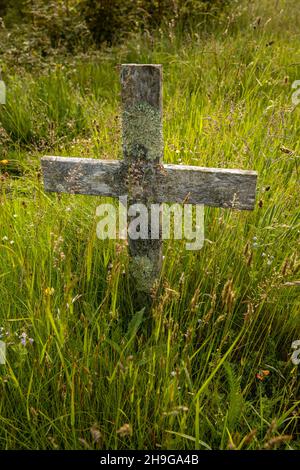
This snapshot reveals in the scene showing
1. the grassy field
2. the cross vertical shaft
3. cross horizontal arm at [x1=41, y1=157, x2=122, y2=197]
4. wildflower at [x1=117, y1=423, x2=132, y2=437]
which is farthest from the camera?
cross horizontal arm at [x1=41, y1=157, x2=122, y2=197]

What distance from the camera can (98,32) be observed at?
628cm

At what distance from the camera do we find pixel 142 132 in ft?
5.91

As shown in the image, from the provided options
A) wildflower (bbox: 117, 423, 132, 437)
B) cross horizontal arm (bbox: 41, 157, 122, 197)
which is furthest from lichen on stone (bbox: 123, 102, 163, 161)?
wildflower (bbox: 117, 423, 132, 437)

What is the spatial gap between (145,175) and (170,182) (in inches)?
4.1

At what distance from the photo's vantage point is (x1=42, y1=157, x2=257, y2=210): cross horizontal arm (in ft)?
5.77

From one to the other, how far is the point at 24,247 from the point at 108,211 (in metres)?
0.42

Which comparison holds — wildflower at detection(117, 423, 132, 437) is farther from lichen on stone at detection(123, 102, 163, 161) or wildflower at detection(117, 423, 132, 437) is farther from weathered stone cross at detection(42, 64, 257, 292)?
lichen on stone at detection(123, 102, 163, 161)

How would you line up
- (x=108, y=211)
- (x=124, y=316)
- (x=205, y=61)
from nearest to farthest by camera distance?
(x=124, y=316) < (x=108, y=211) < (x=205, y=61)

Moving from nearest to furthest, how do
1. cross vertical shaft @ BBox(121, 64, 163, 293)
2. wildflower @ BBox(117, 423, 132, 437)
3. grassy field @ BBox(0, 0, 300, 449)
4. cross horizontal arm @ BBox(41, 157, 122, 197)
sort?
wildflower @ BBox(117, 423, 132, 437)
grassy field @ BBox(0, 0, 300, 449)
cross vertical shaft @ BBox(121, 64, 163, 293)
cross horizontal arm @ BBox(41, 157, 122, 197)

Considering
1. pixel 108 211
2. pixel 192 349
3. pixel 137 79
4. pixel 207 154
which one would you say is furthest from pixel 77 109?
pixel 192 349

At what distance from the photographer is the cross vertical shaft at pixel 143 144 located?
1737mm

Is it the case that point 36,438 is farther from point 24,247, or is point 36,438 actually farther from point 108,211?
point 108,211

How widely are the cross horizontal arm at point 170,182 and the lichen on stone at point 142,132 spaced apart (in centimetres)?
8

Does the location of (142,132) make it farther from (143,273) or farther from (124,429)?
(124,429)
